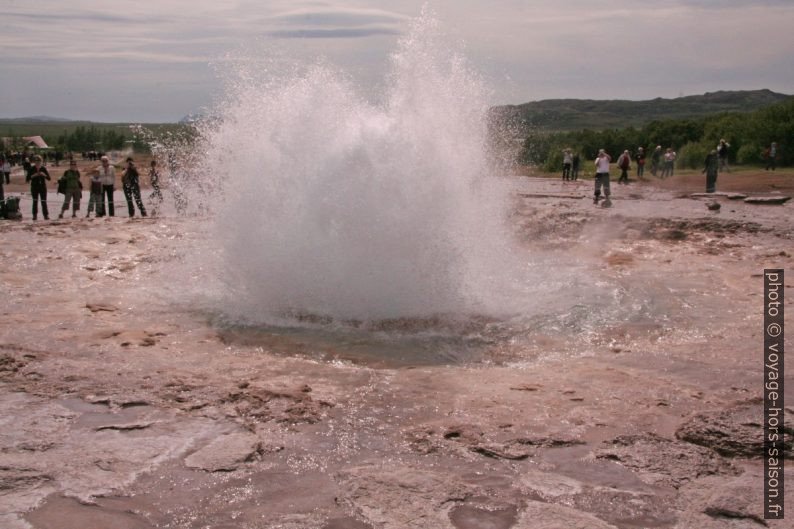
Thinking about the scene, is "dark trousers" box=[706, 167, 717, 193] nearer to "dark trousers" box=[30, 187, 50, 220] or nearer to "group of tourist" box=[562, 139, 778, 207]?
"group of tourist" box=[562, 139, 778, 207]

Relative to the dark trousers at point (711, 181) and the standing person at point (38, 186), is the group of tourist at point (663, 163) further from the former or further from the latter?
the standing person at point (38, 186)

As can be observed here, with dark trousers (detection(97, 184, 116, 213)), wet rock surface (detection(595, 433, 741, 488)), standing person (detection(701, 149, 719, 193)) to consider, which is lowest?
wet rock surface (detection(595, 433, 741, 488))

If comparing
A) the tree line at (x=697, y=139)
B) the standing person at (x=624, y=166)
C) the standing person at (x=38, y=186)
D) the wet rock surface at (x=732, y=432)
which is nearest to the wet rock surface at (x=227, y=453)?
the wet rock surface at (x=732, y=432)

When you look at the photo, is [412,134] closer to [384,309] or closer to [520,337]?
[384,309]

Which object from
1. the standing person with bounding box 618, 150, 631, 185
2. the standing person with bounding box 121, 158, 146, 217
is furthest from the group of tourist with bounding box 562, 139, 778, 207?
the standing person with bounding box 121, 158, 146, 217

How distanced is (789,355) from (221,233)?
212 inches

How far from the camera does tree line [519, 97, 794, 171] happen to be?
85.1ft

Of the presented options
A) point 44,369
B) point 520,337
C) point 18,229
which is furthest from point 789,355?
point 18,229

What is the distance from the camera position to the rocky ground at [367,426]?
3.60m

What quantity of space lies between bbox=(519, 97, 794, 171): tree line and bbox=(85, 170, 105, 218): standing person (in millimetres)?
19691

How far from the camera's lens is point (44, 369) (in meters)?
5.42

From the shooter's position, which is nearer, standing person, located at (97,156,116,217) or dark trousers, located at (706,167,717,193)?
standing person, located at (97,156,116,217)

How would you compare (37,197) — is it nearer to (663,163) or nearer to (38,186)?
(38,186)

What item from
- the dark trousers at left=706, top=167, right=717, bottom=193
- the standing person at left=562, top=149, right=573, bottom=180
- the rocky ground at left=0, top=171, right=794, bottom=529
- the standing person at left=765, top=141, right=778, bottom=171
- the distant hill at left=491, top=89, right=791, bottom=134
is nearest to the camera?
the rocky ground at left=0, top=171, right=794, bottom=529
